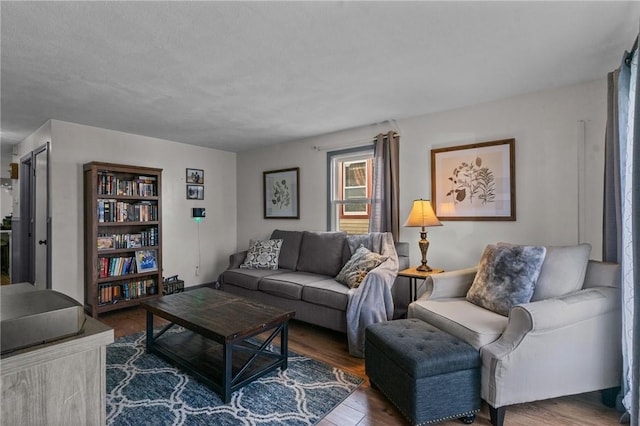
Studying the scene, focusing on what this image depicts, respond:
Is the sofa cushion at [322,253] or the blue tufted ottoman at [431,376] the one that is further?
the sofa cushion at [322,253]

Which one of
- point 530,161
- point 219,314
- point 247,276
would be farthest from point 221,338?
point 530,161

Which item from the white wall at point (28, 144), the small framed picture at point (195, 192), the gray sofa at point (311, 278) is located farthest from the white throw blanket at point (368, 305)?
the white wall at point (28, 144)

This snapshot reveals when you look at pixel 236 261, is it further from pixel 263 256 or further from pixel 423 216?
pixel 423 216

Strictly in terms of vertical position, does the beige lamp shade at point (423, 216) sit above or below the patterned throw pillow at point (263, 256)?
above

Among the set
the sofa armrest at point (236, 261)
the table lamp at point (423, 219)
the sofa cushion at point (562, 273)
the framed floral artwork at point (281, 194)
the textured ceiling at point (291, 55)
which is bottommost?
the sofa armrest at point (236, 261)

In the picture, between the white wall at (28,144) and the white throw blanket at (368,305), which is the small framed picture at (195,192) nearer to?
the white wall at (28,144)

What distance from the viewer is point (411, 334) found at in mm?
2117

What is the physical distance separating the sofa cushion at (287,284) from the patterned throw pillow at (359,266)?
1.25 ft

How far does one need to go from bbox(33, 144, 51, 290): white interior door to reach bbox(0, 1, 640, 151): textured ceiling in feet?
2.04

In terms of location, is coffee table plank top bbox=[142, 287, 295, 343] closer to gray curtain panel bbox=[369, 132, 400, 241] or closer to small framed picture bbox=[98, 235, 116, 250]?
small framed picture bbox=[98, 235, 116, 250]

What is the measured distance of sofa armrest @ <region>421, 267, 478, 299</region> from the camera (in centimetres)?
269

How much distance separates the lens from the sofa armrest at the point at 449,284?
2.69 m

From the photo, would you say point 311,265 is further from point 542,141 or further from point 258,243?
point 542,141

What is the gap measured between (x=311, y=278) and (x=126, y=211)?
8.11 ft
